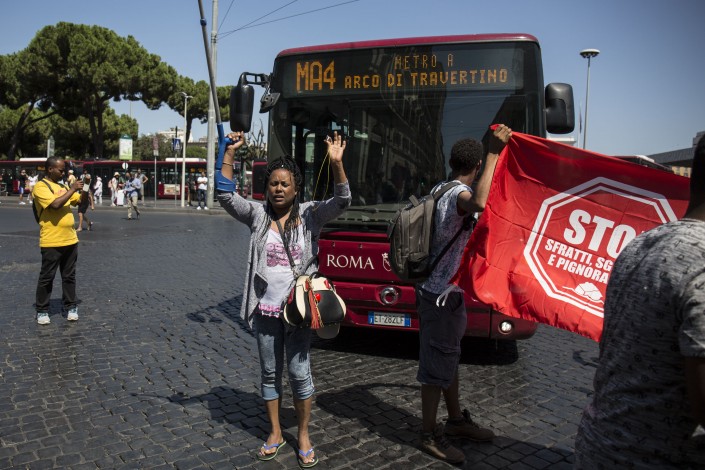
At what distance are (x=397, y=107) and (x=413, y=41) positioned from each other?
0.62 meters

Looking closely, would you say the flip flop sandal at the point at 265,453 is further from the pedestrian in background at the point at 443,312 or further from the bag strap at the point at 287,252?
the bag strap at the point at 287,252

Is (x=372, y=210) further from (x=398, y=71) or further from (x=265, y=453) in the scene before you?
(x=265, y=453)

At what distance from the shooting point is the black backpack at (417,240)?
11.3 ft

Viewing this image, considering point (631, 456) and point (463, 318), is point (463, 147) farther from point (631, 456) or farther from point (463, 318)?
point (631, 456)

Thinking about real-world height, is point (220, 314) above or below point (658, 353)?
below

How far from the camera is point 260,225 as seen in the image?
135 inches

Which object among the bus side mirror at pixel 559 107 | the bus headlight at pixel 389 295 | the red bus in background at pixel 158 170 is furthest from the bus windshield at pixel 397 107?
the red bus in background at pixel 158 170

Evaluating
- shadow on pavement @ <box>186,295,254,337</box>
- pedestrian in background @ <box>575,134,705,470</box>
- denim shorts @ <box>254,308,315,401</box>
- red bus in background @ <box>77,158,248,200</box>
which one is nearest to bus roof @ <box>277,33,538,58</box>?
shadow on pavement @ <box>186,295,254,337</box>

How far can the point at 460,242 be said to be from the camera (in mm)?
3518

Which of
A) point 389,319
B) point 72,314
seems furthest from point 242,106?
point 72,314

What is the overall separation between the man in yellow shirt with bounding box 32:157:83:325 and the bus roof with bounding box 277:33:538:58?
2.74m

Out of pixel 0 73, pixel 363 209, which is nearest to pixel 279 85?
pixel 363 209

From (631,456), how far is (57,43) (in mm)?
44882

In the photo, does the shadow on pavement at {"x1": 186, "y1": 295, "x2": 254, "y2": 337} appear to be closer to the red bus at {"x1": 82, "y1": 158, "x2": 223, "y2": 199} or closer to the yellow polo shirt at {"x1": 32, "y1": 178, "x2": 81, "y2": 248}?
the yellow polo shirt at {"x1": 32, "y1": 178, "x2": 81, "y2": 248}
